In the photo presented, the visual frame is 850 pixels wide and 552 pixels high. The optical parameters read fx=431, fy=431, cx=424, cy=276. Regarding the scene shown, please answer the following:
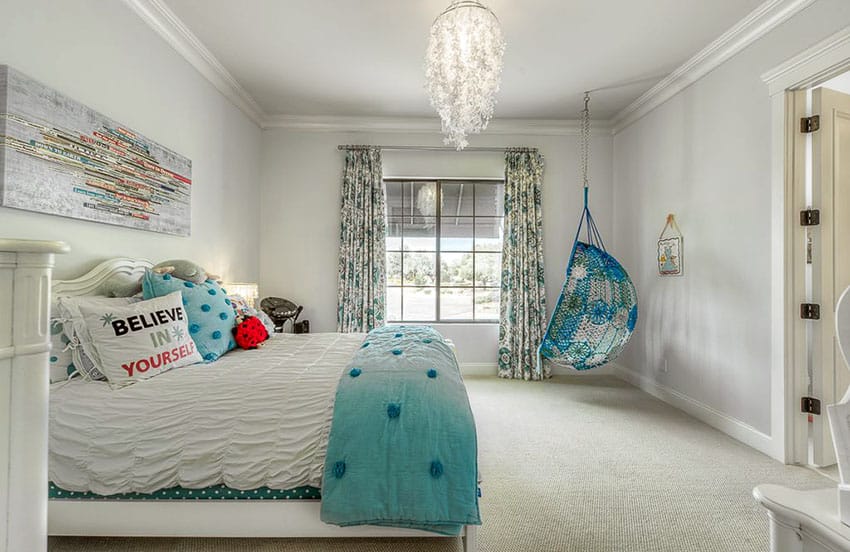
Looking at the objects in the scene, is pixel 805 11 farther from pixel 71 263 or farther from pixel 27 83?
pixel 71 263

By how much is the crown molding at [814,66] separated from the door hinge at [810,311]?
1.28 metres

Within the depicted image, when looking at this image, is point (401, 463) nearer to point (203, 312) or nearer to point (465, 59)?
point (203, 312)

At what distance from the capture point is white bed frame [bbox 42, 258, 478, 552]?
156 centimetres

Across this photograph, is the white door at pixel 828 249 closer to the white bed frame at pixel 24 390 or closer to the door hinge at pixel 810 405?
the door hinge at pixel 810 405

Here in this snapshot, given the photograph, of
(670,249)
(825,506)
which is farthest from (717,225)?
(825,506)

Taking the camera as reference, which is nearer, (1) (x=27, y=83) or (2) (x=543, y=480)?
(1) (x=27, y=83)

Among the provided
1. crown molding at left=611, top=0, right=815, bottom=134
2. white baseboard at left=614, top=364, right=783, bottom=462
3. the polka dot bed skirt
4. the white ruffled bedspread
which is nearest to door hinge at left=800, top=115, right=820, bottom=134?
crown molding at left=611, top=0, right=815, bottom=134

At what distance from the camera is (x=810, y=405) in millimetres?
2523

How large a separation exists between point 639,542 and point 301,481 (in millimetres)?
1389

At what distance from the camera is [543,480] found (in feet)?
7.64

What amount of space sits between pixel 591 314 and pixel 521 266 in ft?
3.34

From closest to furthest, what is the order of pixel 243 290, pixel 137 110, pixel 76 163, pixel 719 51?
pixel 76 163, pixel 137 110, pixel 719 51, pixel 243 290

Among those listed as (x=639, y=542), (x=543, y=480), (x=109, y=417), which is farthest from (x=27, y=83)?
(x=639, y=542)

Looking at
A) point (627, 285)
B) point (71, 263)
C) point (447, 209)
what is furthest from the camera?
point (447, 209)
